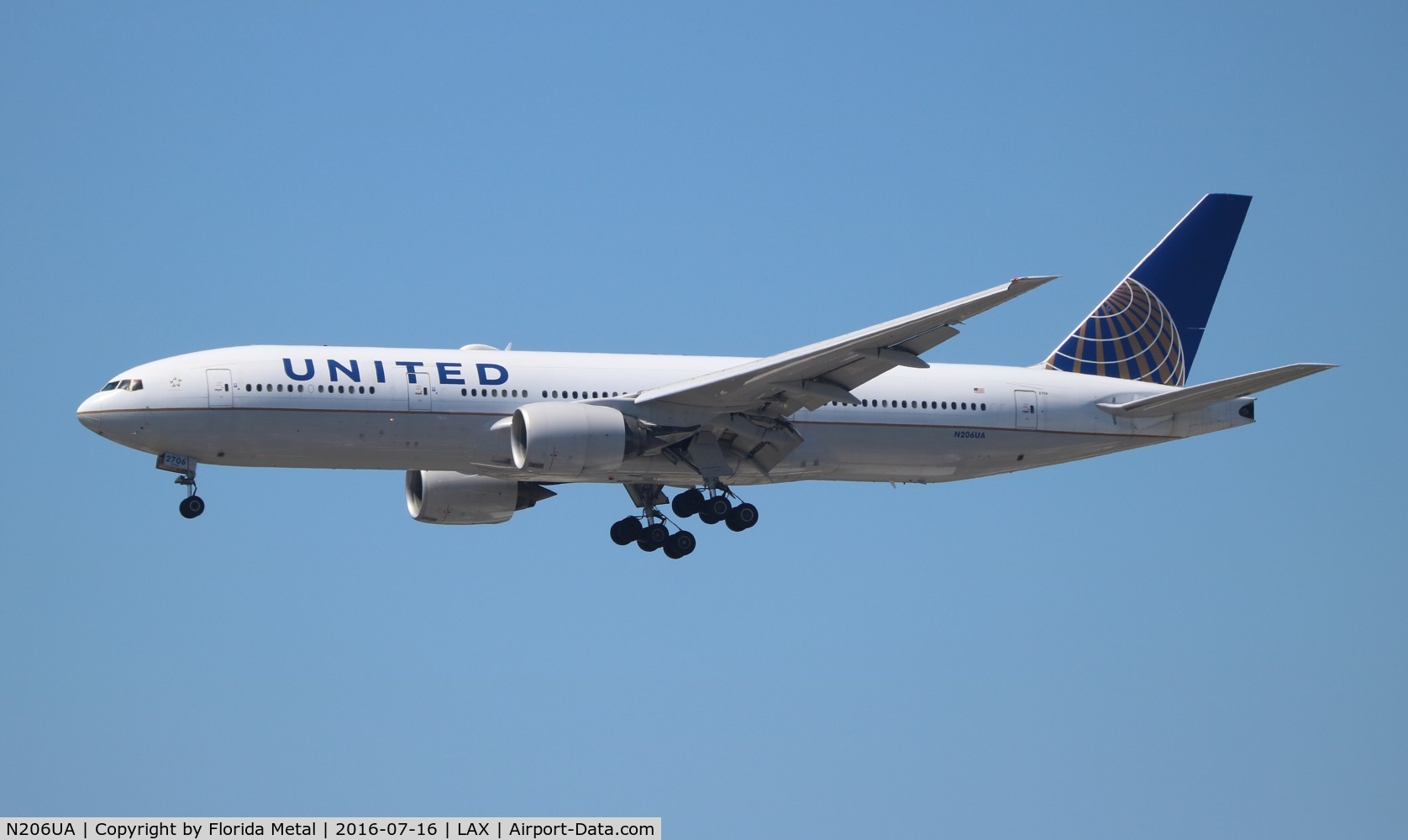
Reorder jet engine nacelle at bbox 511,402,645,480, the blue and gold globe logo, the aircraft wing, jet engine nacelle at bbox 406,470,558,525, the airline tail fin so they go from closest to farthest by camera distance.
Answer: the aircraft wing < jet engine nacelle at bbox 511,402,645,480 < jet engine nacelle at bbox 406,470,558,525 < the blue and gold globe logo < the airline tail fin

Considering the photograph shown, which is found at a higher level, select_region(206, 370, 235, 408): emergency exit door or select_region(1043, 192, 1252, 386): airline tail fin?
select_region(1043, 192, 1252, 386): airline tail fin

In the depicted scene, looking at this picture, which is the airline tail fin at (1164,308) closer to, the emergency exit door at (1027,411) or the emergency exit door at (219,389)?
the emergency exit door at (1027,411)

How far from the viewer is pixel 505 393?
4212cm

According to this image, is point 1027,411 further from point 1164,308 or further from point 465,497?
point 465,497

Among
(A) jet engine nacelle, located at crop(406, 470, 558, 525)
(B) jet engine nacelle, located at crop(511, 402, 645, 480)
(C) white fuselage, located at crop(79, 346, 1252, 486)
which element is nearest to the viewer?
(B) jet engine nacelle, located at crop(511, 402, 645, 480)

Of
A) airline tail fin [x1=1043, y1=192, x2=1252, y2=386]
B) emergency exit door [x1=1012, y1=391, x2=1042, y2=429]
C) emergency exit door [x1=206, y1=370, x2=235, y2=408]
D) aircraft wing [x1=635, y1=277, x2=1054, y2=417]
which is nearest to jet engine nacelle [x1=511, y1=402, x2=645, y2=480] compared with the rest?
aircraft wing [x1=635, y1=277, x2=1054, y2=417]

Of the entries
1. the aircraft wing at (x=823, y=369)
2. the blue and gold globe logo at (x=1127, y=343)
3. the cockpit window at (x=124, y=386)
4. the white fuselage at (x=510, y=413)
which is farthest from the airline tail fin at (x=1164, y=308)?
the cockpit window at (x=124, y=386)

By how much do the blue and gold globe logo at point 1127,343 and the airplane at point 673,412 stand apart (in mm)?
47

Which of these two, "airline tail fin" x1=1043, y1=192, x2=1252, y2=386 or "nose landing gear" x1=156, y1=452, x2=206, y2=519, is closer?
"nose landing gear" x1=156, y1=452, x2=206, y2=519

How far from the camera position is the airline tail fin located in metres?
47.8

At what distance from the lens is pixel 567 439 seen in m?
40.5

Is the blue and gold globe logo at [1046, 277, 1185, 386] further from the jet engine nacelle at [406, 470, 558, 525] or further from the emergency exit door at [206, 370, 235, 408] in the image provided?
the emergency exit door at [206, 370, 235, 408]

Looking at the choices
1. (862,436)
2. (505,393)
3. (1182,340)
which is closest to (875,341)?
(862,436)

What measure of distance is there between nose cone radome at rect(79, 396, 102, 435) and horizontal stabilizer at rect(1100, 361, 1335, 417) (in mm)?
22359
